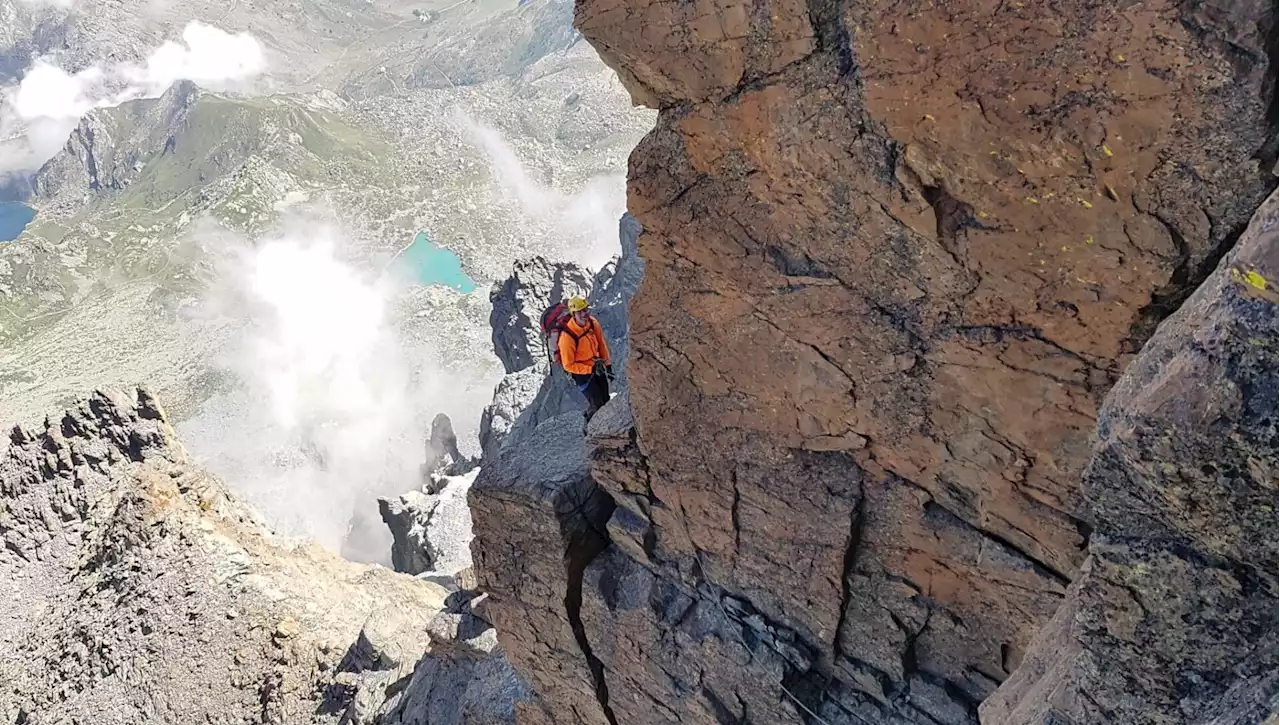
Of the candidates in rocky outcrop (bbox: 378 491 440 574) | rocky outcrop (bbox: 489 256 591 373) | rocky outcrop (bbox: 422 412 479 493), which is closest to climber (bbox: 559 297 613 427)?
rocky outcrop (bbox: 378 491 440 574)

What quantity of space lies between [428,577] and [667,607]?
25629 mm

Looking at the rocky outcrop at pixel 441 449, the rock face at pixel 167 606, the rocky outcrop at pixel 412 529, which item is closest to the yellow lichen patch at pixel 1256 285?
the rock face at pixel 167 606

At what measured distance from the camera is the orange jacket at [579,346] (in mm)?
14930

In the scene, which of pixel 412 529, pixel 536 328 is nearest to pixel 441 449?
pixel 536 328

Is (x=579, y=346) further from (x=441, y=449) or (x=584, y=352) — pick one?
(x=441, y=449)

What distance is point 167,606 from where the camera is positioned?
2620cm

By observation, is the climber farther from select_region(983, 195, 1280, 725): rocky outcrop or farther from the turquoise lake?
the turquoise lake

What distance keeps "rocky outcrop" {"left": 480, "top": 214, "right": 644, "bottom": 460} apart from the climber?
Answer: 1712 centimetres

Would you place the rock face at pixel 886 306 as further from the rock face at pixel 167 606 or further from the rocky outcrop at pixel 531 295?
the rocky outcrop at pixel 531 295

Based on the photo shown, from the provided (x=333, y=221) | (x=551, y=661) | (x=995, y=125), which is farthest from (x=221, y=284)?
(x=995, y=125)

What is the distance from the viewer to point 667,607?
13.4m

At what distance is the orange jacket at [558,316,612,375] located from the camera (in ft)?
49.0

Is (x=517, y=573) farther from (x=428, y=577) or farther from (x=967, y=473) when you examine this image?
(x=428, y=577)

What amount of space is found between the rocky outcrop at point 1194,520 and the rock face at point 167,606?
55.3ft
